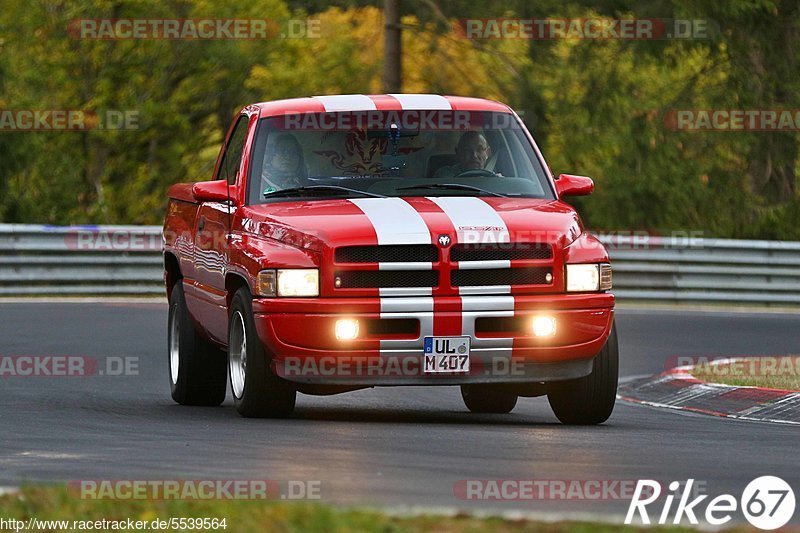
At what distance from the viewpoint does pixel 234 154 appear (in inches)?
510

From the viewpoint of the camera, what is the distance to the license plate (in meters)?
10.8

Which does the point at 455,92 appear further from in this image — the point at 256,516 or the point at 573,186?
the point at 256,516

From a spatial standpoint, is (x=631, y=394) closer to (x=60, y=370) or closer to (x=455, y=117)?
(x=455, y=117)

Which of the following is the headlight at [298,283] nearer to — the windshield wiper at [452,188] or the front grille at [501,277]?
the front grille at [501,277]

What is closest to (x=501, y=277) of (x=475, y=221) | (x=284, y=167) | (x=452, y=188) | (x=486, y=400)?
(x=475, y=221)

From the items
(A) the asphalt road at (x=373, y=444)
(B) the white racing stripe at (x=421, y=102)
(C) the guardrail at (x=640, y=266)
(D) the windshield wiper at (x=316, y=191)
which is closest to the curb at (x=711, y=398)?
(A) the asphalt road at (x=373, y=444)

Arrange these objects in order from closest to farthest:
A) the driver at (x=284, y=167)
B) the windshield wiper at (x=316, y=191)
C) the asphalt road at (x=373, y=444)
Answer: the asphalt road at (x=373, y=444), the windshield wiper at (x=316, y=191), the driver at (x=284, y=167)

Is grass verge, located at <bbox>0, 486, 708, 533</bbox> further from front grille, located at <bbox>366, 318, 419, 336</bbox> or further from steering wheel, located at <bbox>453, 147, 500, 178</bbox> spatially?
steering wheel, located at <bbox>453, 147, 500, 178</bbox>

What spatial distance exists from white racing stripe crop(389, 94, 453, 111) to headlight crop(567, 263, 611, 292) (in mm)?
1883

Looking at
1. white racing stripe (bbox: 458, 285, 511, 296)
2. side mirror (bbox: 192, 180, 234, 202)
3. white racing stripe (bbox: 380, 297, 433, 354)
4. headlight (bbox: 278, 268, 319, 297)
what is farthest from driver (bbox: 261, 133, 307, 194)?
white racing stripe (bbox: 458, 285, 511, 296)

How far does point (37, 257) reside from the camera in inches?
1029

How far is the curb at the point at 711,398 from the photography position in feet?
42.7

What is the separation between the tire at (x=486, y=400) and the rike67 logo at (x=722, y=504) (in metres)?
4.78

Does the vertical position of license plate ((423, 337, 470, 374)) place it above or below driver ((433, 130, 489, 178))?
below
